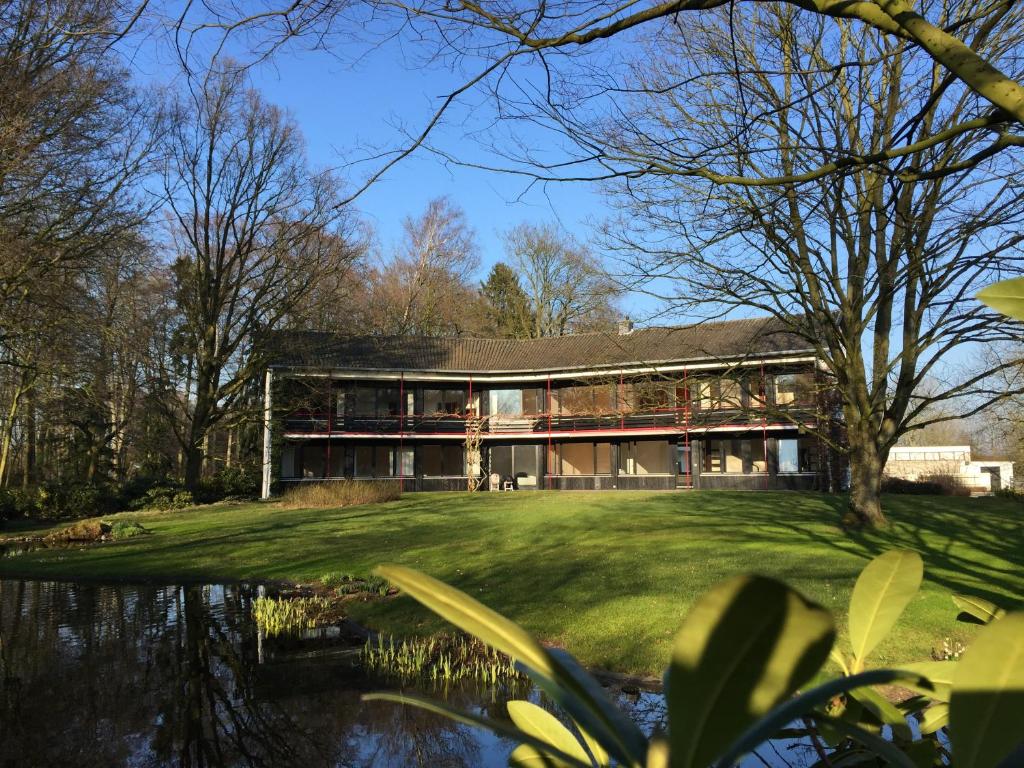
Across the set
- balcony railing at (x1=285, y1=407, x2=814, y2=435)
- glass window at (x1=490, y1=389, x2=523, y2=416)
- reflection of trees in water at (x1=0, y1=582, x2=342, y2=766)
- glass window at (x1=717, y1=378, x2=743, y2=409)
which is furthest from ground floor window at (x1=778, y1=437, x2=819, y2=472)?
reflection of trees in water at (x1=0, y1=582, x2=342, y2=766)

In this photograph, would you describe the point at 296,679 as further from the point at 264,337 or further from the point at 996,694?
the point at 264,337

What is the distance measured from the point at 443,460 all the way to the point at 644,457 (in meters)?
10.9

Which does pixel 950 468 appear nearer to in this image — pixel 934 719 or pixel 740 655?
pixel 934 719

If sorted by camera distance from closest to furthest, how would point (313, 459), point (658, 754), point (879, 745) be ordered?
point (658, 754), point (879, 745), point (313, 459)

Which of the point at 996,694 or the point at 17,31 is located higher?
the point at 17,31

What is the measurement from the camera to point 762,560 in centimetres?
1152

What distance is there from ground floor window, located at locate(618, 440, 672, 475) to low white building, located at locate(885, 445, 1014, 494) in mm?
11369

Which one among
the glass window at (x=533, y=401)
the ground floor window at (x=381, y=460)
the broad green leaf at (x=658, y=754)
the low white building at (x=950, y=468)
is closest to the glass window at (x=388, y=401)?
the ground floor window at (x=381, y=460)

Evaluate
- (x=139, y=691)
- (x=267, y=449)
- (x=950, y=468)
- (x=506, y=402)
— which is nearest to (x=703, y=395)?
(x=139, y=691)

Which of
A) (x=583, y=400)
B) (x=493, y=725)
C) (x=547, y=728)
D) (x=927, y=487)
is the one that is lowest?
(x=927, y=487)

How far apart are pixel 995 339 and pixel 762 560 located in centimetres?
546

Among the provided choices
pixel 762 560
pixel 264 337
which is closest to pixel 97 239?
pixel 762 560

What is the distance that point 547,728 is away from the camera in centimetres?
129

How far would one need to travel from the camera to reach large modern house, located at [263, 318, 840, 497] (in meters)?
32.8
